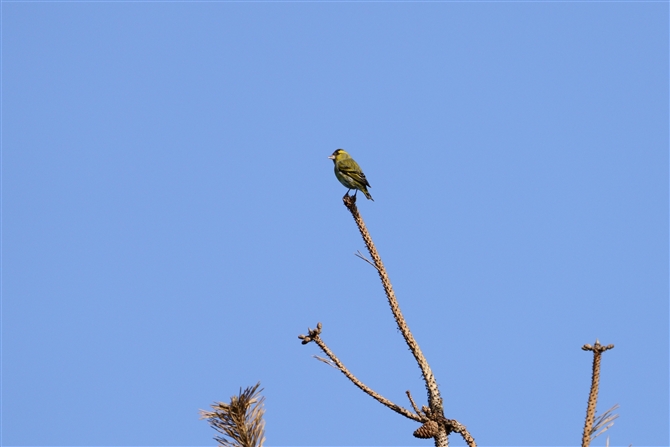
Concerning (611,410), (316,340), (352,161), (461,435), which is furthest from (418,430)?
(352,161)

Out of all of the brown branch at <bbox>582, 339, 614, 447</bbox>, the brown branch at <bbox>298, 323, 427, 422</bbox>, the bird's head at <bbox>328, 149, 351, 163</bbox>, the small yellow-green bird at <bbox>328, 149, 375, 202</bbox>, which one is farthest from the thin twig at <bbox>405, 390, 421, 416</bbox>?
the bird's head at <bbox>328, 149, 351, 163</bbox>

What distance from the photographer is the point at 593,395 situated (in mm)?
3639

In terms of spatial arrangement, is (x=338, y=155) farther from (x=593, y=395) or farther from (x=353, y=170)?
(x=593, y=395)

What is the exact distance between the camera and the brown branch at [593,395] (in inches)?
139

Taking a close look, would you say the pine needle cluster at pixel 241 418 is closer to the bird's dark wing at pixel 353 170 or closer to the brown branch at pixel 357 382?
the brown branch at pixel 357 382

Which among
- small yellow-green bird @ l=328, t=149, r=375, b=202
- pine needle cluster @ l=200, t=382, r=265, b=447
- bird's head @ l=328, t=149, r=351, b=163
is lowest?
pine needle cluster @ l=200, t=382, r=265, b=447

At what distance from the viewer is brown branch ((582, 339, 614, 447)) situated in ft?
11.6

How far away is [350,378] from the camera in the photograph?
4152 mm

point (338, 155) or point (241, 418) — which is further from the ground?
point (338, 155)

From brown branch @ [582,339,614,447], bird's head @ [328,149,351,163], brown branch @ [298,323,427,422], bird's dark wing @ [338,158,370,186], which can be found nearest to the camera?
brown branch @ [582,339,614,447]

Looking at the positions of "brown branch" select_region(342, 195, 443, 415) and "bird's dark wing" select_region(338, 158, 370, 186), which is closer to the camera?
"brown branch" select_region(342, 195, 443, 415)

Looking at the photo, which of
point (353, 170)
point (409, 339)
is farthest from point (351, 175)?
point (409, 339)

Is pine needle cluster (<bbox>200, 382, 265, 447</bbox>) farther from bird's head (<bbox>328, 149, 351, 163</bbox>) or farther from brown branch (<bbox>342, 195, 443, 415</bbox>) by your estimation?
bird's head (<bbox>328, 149, 351, 163</bbox>)

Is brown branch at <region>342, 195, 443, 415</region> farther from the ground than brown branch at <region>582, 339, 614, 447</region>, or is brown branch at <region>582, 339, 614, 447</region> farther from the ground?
brown branch at <region>342, 195, 443, 415</region>
